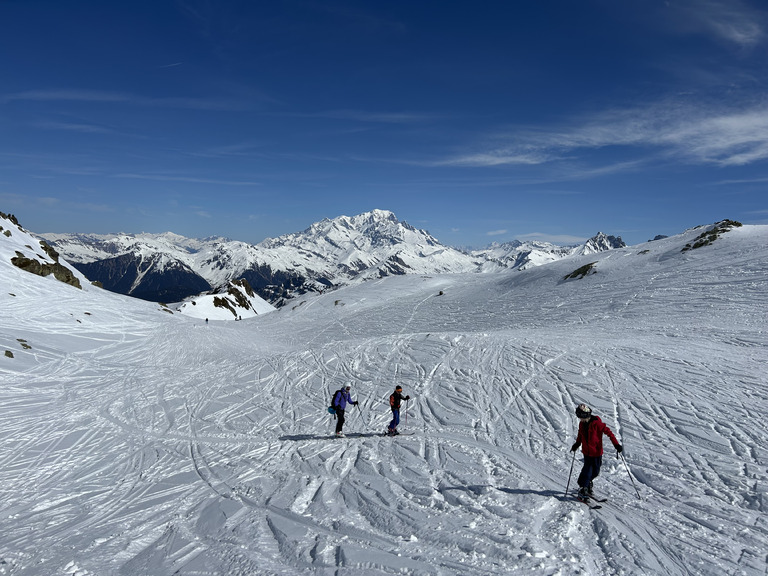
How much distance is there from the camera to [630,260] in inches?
1826

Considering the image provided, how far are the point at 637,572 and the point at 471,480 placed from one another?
398cm

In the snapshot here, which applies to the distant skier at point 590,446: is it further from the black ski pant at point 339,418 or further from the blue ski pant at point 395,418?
the black ski pant at point 339,418

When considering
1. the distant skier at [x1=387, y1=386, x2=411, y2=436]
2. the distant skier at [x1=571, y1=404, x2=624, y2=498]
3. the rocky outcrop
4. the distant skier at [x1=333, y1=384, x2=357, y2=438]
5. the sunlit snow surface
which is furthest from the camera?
the rocky outcrop

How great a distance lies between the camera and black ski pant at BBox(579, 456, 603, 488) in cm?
838

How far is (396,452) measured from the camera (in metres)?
11.8

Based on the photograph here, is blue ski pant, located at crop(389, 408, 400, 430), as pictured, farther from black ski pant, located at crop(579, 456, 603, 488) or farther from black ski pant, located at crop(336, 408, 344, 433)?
black ski pant, located at crop(579, 456, 603, 488)

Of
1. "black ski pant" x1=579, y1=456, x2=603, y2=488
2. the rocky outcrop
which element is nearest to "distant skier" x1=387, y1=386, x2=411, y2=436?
"black ski pant" x1=579, y1=456, x2=603, y2=488

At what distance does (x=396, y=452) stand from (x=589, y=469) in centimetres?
546

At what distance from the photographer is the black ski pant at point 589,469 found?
8383mm

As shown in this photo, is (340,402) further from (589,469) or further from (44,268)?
(44,268)

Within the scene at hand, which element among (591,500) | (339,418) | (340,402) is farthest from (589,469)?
(339,418)

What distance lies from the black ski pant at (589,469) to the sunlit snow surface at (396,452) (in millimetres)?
685

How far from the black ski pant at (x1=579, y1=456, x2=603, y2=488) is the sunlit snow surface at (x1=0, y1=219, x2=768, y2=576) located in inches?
27.0

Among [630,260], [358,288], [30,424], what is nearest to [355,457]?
[30,424]
